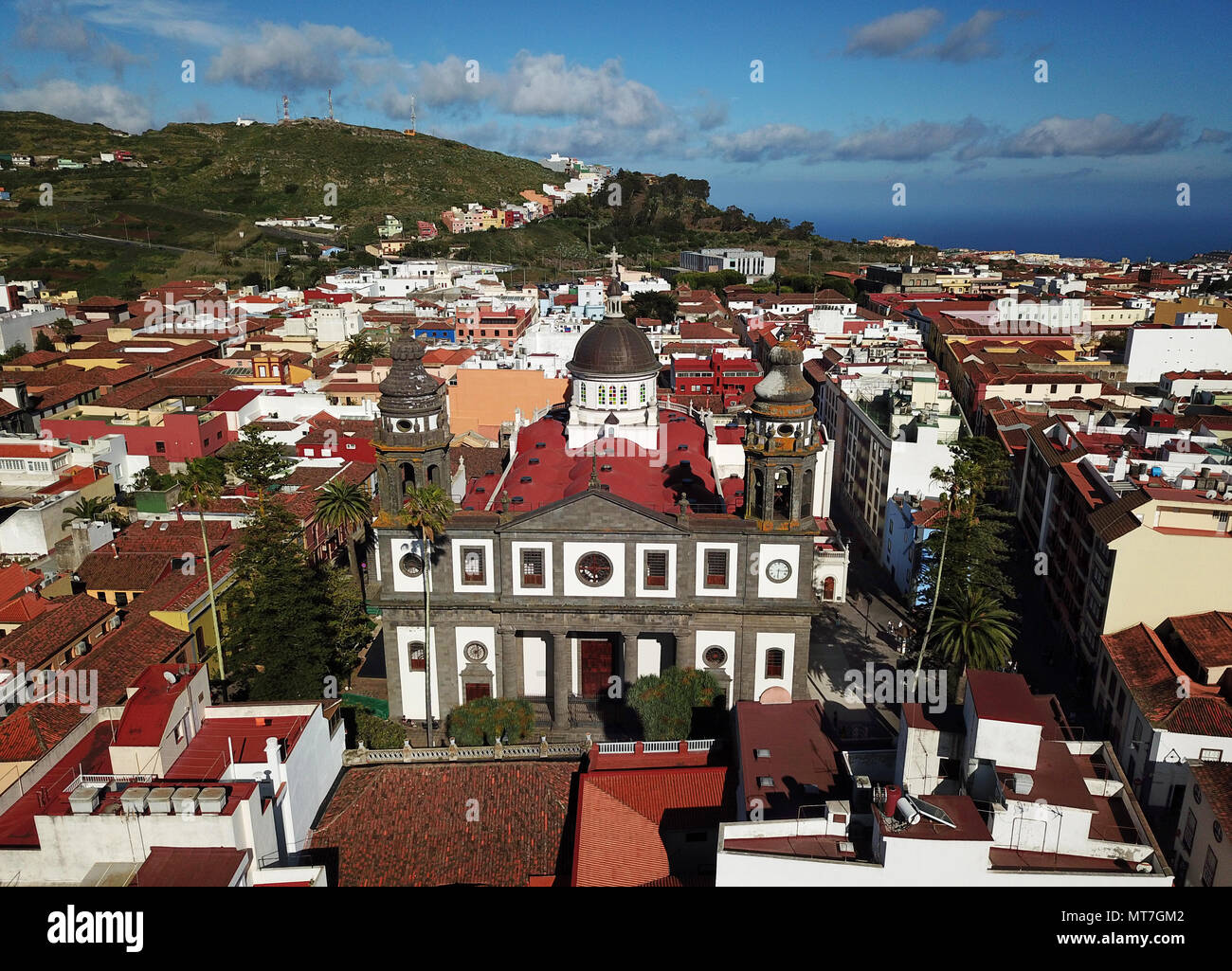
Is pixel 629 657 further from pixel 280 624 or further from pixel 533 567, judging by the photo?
pixel 280 624

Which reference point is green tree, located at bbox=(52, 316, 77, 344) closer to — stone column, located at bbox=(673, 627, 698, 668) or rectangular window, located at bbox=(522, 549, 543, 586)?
rectangular window, located at bbox=(522, 549, 543, 586)

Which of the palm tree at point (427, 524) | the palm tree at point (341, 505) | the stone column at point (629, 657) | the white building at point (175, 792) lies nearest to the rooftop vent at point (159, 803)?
the white building at point (175, 792)

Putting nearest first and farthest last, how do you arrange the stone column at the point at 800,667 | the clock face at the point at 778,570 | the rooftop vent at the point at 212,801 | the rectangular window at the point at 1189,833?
the rooftop vent at the point at 212,801
the rectangular window at the point at 1189,833
the clock face at the point at 778,570
the stone column at the point at 800,667

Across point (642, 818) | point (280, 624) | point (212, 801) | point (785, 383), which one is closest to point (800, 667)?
point (785, 383)

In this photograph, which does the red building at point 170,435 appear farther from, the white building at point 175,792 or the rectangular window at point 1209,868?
the rectangular window at point 1209,868

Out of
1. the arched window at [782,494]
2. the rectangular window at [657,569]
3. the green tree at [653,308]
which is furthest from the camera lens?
the green tree at [653,308]
